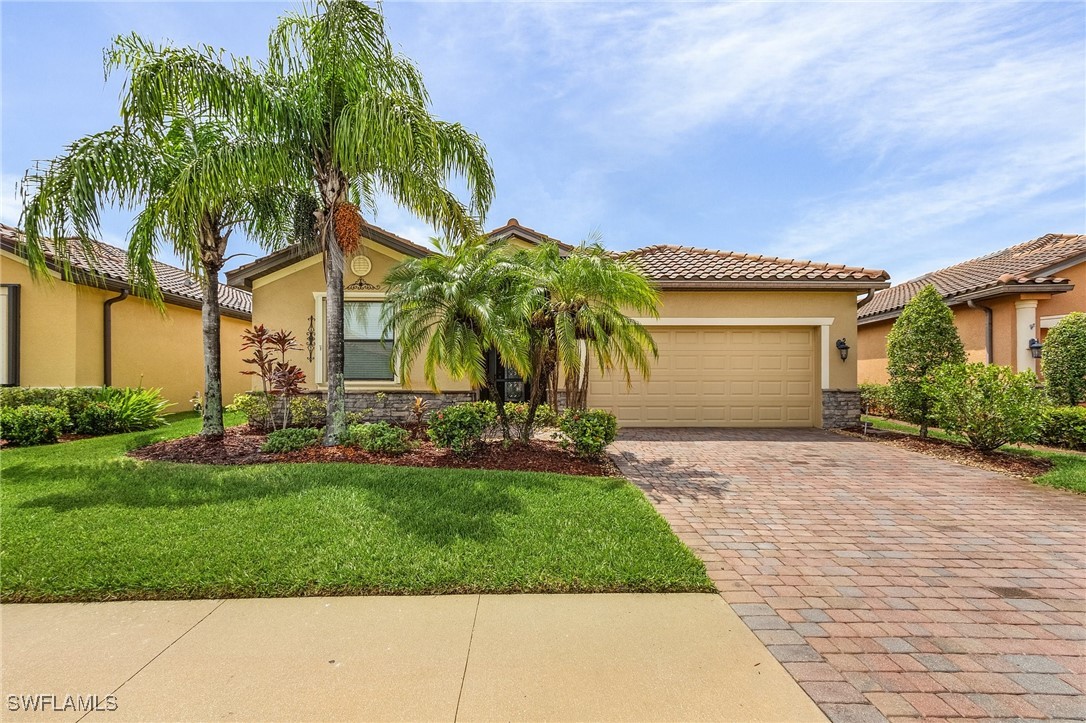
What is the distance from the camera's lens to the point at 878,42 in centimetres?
685

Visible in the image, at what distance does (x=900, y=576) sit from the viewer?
3.80m

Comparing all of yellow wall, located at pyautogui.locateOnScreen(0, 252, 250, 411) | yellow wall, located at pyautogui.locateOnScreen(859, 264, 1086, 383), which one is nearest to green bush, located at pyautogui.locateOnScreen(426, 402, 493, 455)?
yellow wall, located at pyautogui.locateOnScreen(0, 252, 250, 411)

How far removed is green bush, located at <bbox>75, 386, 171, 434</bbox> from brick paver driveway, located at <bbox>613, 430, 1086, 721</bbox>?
34.6 feet

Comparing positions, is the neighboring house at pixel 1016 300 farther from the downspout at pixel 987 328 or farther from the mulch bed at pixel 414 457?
the mulch bed at pixel 414 457

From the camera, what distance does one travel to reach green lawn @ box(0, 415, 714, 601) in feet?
11.6

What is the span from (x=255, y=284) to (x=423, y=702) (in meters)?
10.6

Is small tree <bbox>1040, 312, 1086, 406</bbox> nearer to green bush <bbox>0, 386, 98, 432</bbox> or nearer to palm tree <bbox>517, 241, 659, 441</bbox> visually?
palm tree <bbox>517, 241, 659, 441</bbox>

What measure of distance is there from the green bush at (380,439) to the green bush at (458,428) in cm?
50

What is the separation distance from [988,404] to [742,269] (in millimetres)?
5332

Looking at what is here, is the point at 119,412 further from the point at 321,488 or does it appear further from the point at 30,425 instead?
the point at 321,488

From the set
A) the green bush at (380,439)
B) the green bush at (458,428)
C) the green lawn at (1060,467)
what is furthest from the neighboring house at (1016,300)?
the green bush at (380,439)

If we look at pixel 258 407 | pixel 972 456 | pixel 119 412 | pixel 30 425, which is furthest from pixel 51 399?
pixel 972 456

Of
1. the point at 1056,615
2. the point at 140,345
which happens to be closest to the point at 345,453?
the point at 1056,615

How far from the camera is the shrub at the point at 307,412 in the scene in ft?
31.4
